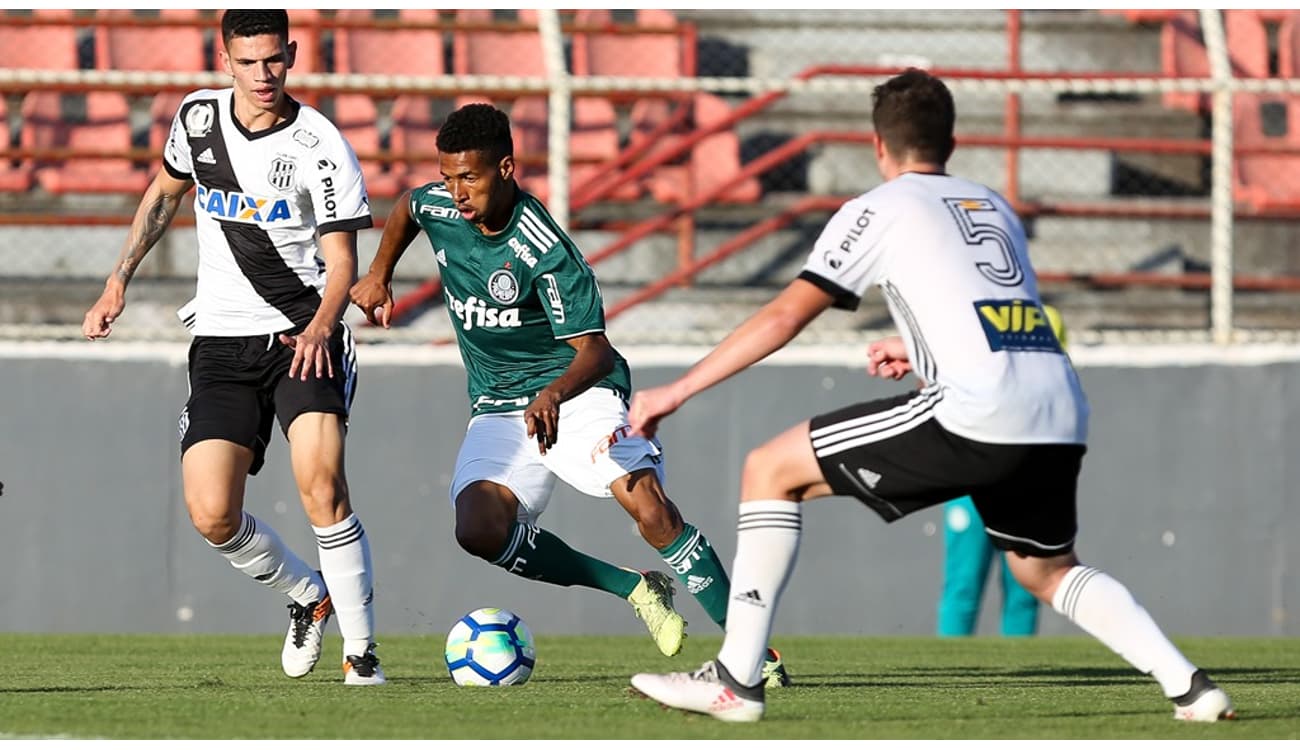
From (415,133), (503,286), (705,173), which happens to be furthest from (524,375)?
(415,133)

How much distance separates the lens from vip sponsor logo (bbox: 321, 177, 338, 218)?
22.4 ft

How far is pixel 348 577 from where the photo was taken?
6.89 m

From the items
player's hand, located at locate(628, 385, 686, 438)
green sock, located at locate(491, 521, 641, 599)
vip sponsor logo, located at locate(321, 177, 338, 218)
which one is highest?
vip sponsor logo, located at locate(321, 177, 338, 218)

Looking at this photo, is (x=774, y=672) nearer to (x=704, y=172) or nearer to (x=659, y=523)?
(x=659, y=523)

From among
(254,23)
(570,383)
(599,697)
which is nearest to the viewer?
(599,697)

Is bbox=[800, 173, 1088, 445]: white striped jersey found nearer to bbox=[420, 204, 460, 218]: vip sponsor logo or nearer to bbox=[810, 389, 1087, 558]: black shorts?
bbox=[810, 389, 1087, 558]: black shorts

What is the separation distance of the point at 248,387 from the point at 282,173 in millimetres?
767

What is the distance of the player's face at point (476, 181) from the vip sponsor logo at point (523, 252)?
0.42 ft

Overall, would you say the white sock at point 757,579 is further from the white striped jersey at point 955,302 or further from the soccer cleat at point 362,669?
the soccer cleat at point 362,669

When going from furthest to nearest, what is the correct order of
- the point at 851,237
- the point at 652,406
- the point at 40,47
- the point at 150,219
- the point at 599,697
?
the point at 40,47 < the point at 150,219 < the point at 599,697 < the point at 851,237 < the point at 652,406

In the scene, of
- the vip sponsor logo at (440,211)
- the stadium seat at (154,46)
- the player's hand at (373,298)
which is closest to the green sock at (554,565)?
the player's hand at (373,298)

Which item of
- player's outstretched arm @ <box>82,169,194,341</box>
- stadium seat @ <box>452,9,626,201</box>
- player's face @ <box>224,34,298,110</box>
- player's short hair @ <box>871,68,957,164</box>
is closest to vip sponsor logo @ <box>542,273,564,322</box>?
player's face @ <box>224,34,298,110</box>

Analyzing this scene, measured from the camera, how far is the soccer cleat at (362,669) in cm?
677

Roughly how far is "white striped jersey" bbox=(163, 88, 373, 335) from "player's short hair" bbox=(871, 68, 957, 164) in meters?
2.31
